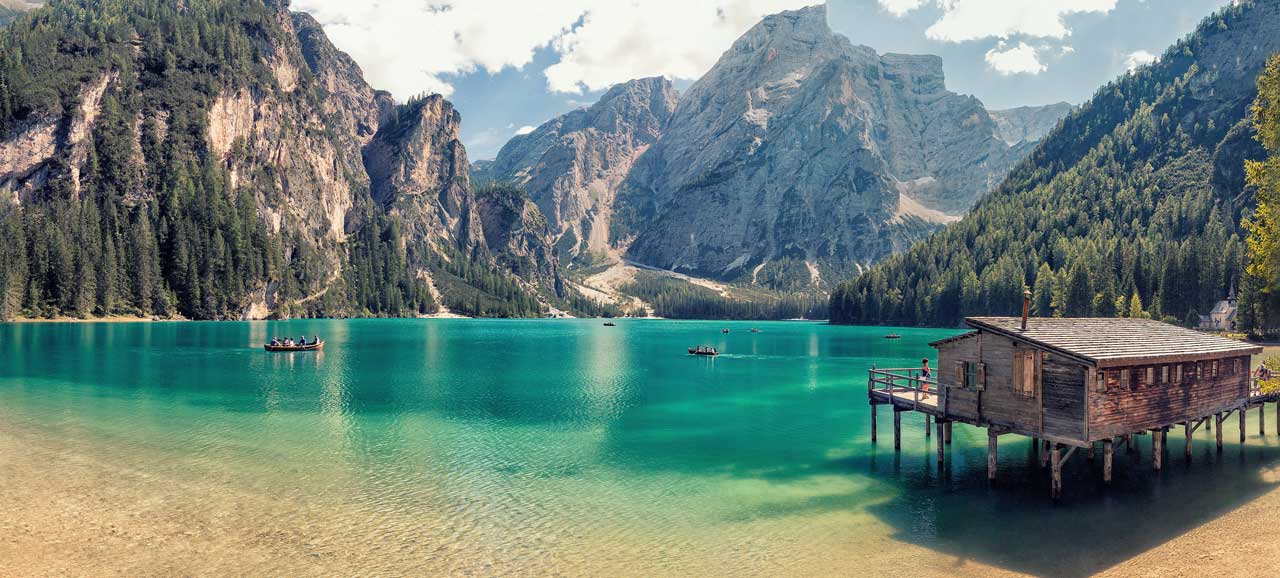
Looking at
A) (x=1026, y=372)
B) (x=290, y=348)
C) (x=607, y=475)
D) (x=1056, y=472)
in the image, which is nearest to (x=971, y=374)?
(x=1026, y=372)

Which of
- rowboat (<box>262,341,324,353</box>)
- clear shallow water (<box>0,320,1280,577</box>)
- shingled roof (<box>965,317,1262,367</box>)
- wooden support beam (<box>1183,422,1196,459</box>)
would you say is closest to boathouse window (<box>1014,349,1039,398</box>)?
shingled roof (<box>965,317,1262,367</box>)

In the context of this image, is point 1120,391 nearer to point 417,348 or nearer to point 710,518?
point 710,518

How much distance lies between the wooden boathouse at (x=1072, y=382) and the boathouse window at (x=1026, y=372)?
0.04 m

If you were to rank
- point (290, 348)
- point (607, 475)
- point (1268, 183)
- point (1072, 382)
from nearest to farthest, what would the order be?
point (1072, 382) → point (1268, 183) → point (607, 475) → point (290, 348)

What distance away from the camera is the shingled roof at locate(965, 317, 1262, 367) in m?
33.1

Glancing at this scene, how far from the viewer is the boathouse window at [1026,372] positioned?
34.2 meters

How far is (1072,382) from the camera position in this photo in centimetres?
3297

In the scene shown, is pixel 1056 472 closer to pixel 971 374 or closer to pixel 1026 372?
pixel 1026 372

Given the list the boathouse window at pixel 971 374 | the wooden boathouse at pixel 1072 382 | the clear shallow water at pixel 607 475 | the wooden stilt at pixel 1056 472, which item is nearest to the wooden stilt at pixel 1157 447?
the wooden boathouse at pixel 1072 382

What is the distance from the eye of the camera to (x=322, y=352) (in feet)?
385

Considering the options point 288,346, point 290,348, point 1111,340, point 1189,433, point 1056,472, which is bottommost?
point 1056,472

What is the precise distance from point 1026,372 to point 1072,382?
205cm

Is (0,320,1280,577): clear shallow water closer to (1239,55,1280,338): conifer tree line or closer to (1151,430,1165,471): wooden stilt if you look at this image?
(1151,430,1165,471): wooden stilt

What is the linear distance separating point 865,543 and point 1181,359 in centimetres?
2330
